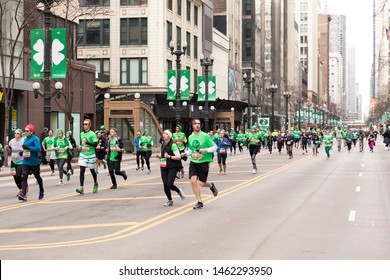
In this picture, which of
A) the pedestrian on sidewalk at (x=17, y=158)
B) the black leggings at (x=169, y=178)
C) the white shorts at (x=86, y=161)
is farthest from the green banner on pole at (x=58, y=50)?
the black leggings at (x=169, y=178)

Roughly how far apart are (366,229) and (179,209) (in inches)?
170

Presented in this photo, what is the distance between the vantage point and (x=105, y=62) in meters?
61.1

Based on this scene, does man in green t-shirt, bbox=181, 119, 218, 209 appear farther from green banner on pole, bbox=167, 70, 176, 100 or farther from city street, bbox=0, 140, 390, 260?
green banner on pole, bbox=167, 70, 176, 100

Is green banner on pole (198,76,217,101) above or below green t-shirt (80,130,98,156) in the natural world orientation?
above

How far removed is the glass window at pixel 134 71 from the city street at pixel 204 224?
40947 millimetres

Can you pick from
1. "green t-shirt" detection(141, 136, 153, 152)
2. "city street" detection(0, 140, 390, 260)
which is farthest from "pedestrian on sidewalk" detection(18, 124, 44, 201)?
"green t-shirt" detection(141, 136, 153, 152)

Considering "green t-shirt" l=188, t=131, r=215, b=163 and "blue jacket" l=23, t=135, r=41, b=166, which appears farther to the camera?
Result: "blue jacket" l=23, t=135, r=41, b=166

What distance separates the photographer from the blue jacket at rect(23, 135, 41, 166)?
15.4 meters

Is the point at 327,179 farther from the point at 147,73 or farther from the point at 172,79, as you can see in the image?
the point at 147,73

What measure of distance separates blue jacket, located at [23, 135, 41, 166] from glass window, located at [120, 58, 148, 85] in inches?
1751

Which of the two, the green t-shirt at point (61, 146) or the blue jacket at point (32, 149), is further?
the green t-shirt at point (61, 146)

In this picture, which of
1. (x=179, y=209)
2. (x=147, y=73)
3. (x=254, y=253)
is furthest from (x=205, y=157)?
(x=147, y=73)

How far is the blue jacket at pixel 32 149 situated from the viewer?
15.4 m

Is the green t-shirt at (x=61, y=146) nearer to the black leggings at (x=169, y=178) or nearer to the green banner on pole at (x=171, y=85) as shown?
the black leggings at (x=169, y=178)
